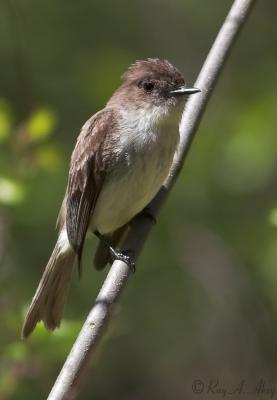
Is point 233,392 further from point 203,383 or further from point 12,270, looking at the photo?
point 12,270

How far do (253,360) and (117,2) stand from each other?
4.18m

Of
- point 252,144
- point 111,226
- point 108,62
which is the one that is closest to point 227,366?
point 252,144

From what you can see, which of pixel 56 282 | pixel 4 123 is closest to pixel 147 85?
pixel 4 123

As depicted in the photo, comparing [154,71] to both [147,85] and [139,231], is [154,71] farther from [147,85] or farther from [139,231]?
[139,231]

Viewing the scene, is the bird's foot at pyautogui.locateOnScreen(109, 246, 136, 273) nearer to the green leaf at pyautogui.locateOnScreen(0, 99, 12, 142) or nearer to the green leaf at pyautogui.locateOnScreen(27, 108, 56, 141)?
the green leaf at pyautogui.locateOnScreen(27, 108, 56, 141)

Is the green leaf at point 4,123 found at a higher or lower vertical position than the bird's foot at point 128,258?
lower

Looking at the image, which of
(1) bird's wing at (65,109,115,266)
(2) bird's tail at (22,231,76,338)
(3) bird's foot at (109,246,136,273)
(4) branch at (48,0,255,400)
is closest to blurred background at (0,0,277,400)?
(2) bird's tail at (22,231,76,338)

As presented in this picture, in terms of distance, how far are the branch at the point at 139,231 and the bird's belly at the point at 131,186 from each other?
0.07 m

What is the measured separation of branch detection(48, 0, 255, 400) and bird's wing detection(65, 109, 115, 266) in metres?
0.41

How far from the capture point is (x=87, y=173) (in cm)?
475

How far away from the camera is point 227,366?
6672 mm

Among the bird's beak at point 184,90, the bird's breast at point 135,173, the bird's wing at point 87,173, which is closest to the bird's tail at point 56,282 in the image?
the bird's wing at point 87,173

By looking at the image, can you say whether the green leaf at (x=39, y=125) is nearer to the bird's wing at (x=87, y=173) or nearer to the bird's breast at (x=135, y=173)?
the bird's wing at (x=87, y=173)

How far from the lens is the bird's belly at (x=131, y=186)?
14.5ft
